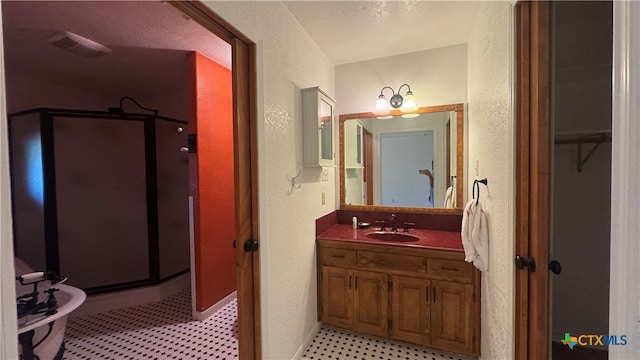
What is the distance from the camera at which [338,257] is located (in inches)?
80.7

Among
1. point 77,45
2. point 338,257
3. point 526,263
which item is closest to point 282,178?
point 338,257

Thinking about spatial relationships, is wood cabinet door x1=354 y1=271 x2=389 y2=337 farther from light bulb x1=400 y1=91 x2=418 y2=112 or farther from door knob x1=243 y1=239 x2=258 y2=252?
light bulb x1=400 y1=91 x2=418 y2=112

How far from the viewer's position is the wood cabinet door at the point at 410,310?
1819 millimetres

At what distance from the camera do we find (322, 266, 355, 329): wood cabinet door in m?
2.02

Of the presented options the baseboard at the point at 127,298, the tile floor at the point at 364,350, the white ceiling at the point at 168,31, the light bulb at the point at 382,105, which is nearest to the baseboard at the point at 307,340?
the tile floor at the point at 364,350

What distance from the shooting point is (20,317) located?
4.43ft

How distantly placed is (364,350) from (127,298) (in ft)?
7.72

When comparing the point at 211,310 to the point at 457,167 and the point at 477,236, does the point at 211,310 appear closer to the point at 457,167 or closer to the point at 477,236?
the point at 477,236

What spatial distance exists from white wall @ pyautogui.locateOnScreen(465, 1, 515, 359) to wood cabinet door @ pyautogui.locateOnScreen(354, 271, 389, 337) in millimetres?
630

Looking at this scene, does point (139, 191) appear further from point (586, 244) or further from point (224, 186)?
point (586, 244)

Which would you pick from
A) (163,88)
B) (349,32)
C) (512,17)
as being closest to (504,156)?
(512,17)

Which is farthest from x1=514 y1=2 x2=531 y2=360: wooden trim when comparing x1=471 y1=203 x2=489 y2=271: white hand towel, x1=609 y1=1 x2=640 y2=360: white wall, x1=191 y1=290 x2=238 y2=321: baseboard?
x1=191 y1=290 x2=238 y2=321: baseboard

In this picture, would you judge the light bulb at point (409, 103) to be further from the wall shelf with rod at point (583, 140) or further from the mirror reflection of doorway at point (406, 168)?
the wall shelf with rod at point (583, 140)

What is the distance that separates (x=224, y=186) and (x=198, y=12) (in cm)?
165
